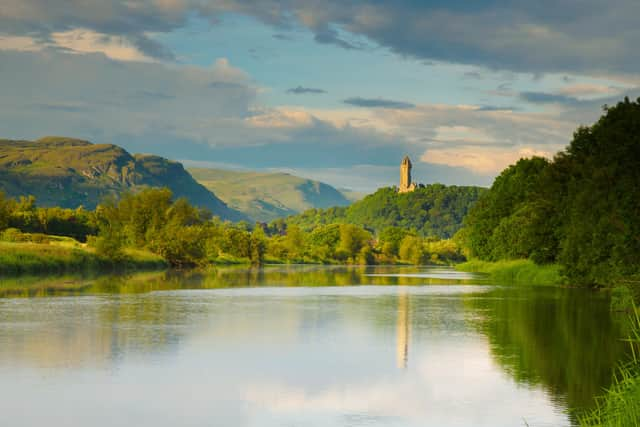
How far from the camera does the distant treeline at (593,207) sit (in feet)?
108

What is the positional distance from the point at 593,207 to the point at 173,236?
166 feet

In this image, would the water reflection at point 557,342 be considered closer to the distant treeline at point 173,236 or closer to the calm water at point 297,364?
the calm water at point 297,364

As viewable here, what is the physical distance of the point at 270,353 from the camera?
1645cm

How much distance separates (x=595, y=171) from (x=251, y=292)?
16560 millimetres

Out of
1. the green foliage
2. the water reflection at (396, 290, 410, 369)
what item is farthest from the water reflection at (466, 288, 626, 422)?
the green foliage

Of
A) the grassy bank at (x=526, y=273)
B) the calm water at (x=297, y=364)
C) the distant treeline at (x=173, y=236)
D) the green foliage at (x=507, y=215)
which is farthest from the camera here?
the distant treeline at (x=173, y=236)

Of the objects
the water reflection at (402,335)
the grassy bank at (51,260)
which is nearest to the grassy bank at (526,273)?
the water reflection at (402,335)

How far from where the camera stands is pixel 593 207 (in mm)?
35406

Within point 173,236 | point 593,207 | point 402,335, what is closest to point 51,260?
point 173,236

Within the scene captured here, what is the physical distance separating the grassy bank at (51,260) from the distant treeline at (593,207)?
3115 centimetres

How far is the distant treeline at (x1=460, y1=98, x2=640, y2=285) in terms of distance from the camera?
108 feet

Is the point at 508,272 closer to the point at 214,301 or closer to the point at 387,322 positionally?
the point at 214,301

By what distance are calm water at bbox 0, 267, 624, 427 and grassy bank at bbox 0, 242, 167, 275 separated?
74.4 feet

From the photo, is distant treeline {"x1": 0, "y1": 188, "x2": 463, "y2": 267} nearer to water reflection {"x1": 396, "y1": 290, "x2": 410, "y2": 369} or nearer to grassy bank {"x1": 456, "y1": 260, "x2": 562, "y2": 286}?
grassy bank {"x1": 456, "y1": 260, "x2": 562, "y2": 286}
